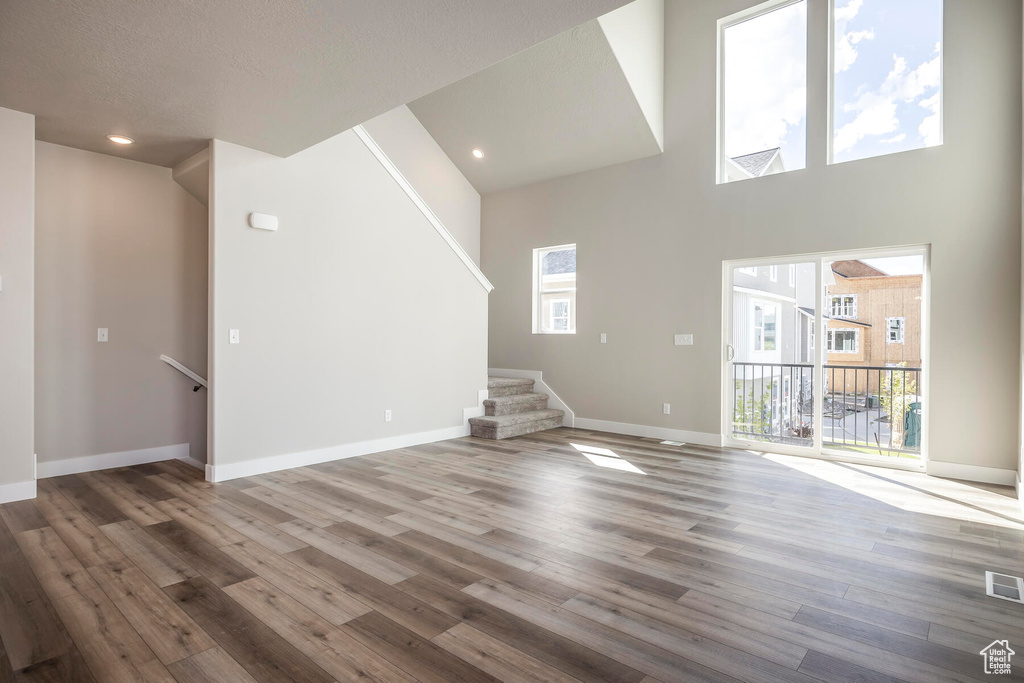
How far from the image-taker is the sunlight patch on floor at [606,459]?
4762 millimetres

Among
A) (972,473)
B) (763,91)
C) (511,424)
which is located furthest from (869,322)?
(511,424)

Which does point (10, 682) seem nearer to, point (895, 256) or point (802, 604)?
point (802, 604)

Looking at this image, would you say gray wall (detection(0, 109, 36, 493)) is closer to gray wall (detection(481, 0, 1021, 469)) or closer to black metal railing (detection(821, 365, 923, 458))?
gray wall (detection(481, 0, 1021, 469))

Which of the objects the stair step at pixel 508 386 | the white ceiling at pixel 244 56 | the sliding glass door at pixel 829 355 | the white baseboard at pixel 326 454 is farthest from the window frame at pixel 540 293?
the white ceiling at pixel 244 56

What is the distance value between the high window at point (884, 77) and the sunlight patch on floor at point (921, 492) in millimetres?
2886

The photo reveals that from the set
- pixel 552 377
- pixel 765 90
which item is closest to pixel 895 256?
pixel 765 90

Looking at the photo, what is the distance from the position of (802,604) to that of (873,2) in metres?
5.52

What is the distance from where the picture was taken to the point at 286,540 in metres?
2.97

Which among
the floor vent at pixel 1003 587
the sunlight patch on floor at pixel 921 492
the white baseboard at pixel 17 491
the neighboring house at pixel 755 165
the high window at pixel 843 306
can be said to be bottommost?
the sunlight patch on floor at pixel 921 492

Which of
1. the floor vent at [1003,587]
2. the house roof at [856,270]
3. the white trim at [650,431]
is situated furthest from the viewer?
the white trim at [650,431]

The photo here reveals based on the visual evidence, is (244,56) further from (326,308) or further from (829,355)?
(829,355)

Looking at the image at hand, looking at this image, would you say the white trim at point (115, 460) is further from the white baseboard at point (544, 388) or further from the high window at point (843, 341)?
the high window at point (843, 341)

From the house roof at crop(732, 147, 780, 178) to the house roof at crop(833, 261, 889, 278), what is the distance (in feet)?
4.00

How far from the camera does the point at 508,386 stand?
7062mm
